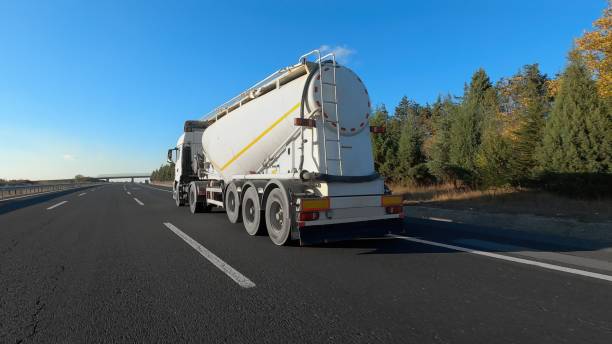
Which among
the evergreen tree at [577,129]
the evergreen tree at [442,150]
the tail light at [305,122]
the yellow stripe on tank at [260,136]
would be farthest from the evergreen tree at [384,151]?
the tail light at [305,122]

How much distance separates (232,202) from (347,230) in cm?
414

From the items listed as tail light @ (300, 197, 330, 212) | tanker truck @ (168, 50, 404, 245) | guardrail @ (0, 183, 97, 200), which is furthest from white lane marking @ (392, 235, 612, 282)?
guardrail @ (0, 183, 97, 200)

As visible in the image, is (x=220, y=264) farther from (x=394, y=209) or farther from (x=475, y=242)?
(x=475, y=242)

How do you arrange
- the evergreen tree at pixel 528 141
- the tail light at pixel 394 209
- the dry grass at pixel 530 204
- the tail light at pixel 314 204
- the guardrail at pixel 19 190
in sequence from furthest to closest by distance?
the guardrail at pixel 19 190 → the evergreen tree at pixel 528 141 → the dry grass at pixel 530 204 → the tail light at pixel 394 209 → the tail light at pixel 314 204

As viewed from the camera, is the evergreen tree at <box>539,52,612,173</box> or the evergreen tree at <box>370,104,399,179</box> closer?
the evergreen tree at <box>539,52,612,173</box>

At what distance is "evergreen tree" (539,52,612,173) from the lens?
41.2 ft

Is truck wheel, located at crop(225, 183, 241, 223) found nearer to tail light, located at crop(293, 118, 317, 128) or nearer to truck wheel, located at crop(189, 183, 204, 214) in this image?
tail light, located at crop(293, 118, 317, 128)

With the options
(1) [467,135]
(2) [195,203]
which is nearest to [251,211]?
(2) [195,203]

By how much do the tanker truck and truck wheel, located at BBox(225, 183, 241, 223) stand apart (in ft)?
0.36

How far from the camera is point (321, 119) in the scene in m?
6.94

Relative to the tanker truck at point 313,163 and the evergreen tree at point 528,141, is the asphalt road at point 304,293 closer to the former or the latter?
the tanker truck at point 313,163

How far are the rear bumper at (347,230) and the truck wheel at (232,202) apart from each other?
129 inches

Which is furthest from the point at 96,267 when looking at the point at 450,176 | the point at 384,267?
the point at 450,176

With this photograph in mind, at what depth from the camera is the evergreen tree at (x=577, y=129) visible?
1257cm
